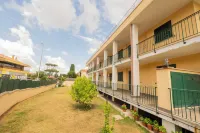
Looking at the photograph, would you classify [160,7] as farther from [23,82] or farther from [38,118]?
[23,82]

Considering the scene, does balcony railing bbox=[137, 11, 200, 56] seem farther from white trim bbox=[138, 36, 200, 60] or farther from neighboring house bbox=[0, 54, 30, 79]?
neighboring house bbox=[0, 54, 30, 79]

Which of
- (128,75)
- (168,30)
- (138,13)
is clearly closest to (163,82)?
(168,30)

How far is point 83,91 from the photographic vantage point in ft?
30.0

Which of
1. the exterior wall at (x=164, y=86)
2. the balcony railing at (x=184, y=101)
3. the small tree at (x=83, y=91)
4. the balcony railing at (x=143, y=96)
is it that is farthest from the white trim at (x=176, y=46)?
the small tree at (x=83, y=91)

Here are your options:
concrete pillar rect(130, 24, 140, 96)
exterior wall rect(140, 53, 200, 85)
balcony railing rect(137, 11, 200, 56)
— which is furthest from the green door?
concrete pillar rect(130, 24, 140, 96)

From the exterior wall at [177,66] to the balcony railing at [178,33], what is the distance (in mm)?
1328

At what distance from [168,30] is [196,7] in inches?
77.0

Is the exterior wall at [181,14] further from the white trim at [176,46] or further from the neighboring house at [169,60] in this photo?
the white trim at [176,46]

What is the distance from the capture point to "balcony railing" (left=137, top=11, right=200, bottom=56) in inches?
252

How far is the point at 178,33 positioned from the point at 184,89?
4178mm

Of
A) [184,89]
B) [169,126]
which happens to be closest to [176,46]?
[184,89]

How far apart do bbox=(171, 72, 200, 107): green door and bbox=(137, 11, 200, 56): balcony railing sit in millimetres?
1826

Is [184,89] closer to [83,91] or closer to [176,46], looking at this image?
[176,46]

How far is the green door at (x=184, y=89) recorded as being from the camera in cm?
522
